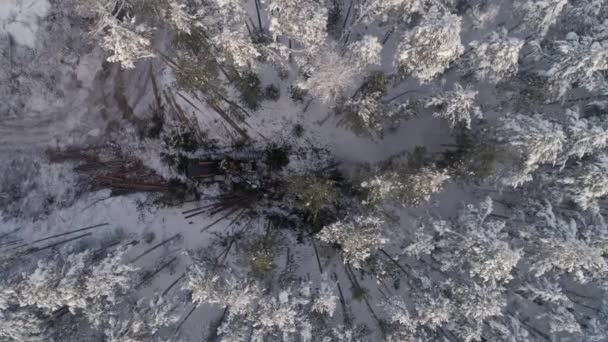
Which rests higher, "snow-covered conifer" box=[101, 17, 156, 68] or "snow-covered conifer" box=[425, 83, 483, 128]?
"snow-covered conifer" box=[101, 17, 156, 68]

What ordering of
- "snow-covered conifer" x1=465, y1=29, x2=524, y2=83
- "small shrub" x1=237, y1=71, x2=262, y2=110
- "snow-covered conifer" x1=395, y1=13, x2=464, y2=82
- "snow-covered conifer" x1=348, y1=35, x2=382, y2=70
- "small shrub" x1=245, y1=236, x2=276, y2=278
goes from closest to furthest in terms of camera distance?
1. "snow-covered conifer" x1=395, y1=13, x2=464, y2=82
2. "snow-covered conifer" x1=465, y1=29, x2=524, y2=83
3. "snow-covered conifer" x1=348, y1=35, x2=382, y2=70
4. "small shrub" x1=245, y1=236, x2=276, y2=278
5. "small shrub" x1=237, y1=71, x2=262, y2=110

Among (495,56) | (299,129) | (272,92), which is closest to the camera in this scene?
(495,56)

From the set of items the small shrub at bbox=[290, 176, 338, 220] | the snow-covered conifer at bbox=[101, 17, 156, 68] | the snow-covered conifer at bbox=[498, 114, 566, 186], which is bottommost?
the small shrub at bbox=[290, 176, 338, 220]

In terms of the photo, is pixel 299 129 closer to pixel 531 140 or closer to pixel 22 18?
pixel 531 140

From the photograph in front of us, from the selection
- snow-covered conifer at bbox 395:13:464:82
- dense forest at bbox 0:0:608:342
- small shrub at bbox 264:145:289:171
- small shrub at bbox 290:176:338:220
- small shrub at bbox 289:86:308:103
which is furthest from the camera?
small shrub at bbox 264:145:289:171

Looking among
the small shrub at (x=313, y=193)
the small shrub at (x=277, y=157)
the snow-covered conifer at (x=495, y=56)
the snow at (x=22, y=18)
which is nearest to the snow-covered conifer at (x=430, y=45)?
the snow-covered conifer at (x=495, y=56)

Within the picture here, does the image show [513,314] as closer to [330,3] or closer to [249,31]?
[330,3]

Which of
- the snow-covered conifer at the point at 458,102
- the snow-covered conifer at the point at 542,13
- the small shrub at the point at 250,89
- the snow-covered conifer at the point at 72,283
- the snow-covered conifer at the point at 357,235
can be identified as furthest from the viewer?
the small shrub at the point at 250,89

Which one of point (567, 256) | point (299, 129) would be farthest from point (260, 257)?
point (567, 256)

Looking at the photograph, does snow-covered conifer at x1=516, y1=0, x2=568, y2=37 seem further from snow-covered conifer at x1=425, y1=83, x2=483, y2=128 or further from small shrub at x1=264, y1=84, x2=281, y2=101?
small shrub at x1=264, y1=84, x2=281, y2=101

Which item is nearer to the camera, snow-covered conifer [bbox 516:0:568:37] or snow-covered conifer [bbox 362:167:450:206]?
snow-covered conifer [bbox 516:0:568:37]

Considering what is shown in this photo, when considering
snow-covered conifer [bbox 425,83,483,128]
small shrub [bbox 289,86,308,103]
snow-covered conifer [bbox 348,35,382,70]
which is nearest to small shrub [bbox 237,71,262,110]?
small shrub [bbox 289,86,308,103]

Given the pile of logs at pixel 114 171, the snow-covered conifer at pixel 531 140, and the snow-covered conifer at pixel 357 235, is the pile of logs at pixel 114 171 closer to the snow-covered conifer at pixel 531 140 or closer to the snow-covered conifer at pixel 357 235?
the snow-covered conifer at pixel 357 235

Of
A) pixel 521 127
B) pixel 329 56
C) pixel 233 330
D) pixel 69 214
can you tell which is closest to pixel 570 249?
pixel 521 127
